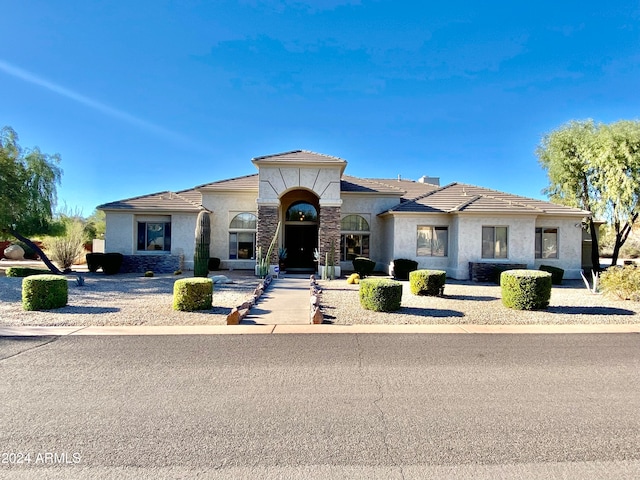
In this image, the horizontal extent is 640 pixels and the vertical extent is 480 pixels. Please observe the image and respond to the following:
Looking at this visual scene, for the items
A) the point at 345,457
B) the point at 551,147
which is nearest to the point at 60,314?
the point at 345,457

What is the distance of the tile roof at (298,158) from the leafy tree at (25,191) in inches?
505

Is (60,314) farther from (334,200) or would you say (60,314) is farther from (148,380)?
(334,200)

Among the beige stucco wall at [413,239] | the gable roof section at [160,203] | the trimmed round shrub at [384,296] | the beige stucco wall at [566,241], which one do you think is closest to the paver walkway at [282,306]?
the trimmed round shrub at [384,296]

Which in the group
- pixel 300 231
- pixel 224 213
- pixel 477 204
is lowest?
pixel 300 231

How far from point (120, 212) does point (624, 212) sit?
28666 millimetres

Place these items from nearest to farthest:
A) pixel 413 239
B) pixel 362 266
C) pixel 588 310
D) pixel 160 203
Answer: pixel 588 310 → pixel 362 266 → pixel 413 239 → pixel 160 203

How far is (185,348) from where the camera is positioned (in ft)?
21.8

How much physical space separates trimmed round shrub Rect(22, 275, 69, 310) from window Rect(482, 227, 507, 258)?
59.5 ft

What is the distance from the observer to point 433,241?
63.2 ft

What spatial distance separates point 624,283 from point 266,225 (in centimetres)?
1485

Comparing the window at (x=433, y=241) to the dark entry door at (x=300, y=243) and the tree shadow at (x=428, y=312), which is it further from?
the tree shadow at (x=428, y=312)

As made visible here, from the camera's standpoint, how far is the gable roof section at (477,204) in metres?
18.1

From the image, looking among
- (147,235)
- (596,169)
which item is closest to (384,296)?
→ (147,235)

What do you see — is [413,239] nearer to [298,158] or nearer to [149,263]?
[298,158]
